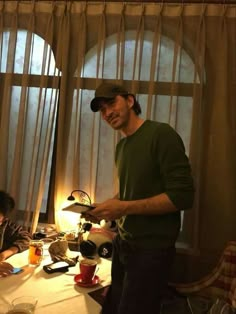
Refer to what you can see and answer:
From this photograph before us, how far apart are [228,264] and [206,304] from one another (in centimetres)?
28

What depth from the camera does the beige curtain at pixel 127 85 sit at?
2.43 meters

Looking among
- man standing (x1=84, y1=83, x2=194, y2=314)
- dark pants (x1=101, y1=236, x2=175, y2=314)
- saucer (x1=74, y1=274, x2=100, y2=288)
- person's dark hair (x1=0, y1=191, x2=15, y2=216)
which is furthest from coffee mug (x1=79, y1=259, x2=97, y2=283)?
person's dark hair (x1=0, y1=191, x2=15, y2=216)

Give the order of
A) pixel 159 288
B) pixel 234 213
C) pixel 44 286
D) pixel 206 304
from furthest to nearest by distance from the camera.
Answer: pixel 234 213 < pixel 206 304 < pixel 44 286 < pixel 159 288

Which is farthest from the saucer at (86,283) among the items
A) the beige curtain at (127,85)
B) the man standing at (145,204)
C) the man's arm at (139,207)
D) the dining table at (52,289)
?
the beige curtain at (127,85)

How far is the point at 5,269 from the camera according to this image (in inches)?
64.2

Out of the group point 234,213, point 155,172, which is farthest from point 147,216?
point 234,213

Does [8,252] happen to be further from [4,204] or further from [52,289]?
[52,289]

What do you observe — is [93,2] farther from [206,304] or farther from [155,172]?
[206,304]

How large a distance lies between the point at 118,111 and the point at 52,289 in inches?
31.7

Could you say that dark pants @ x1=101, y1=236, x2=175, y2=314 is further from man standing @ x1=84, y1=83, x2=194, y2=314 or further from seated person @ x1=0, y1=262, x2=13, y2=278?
seated person @ x1=0, y1=262, x2=13, y2=278

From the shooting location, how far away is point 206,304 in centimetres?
199

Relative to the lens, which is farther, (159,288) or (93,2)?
(93,2)

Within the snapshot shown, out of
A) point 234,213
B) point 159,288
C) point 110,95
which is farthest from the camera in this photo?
point 234,213

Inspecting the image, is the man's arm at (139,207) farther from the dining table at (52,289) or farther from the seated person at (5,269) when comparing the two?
the seated person at (5,269)
